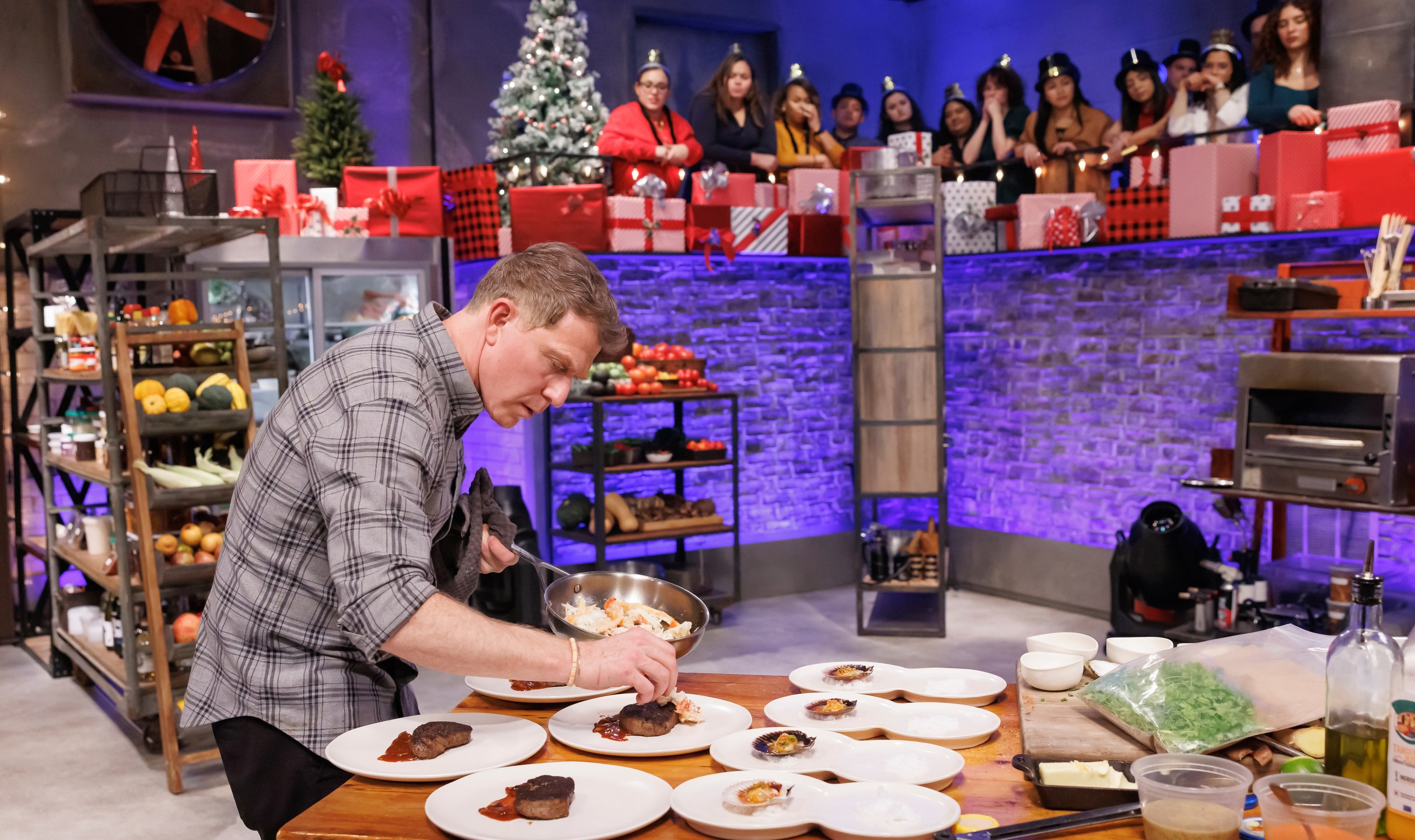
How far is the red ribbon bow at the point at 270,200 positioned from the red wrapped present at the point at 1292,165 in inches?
205

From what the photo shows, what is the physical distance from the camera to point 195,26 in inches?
285

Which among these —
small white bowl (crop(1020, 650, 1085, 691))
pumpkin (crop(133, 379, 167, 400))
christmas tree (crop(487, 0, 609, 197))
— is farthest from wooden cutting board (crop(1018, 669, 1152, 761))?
christmas tree (crop(487, 0, 609, 197))

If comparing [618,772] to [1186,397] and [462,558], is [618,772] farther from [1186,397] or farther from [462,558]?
[1186,397]

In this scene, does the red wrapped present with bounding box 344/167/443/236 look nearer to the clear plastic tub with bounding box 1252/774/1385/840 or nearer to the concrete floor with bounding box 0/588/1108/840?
the concrete floor with bounding box 0/588/1108/840

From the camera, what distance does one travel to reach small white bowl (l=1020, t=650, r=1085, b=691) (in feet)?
6.79

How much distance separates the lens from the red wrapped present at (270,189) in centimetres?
647

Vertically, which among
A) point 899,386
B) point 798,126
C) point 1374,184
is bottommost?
point 899,386

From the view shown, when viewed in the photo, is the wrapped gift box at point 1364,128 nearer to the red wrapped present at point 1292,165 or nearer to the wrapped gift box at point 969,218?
the red wrapped present at point 1292,165

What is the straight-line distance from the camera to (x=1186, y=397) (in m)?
6.30

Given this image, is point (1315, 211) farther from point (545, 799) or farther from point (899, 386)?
point (545, 799)

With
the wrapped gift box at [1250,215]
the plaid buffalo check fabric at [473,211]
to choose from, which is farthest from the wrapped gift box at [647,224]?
the wrapped gift box at [1250,215]

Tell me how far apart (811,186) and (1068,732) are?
5.78 m

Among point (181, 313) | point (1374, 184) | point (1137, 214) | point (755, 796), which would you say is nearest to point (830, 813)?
point (755, 796)

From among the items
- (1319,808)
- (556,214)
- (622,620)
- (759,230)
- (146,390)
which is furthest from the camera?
(759,230)
